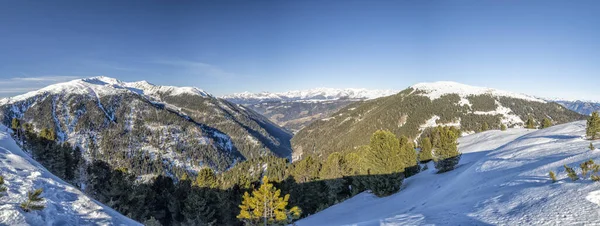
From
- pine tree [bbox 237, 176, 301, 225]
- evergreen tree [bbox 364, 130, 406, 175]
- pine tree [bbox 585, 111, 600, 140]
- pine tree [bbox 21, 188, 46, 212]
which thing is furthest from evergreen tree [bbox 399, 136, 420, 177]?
pine tree [bbox 21, 188, 46, 212]

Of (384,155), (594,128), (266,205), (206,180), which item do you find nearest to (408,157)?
(384,155)

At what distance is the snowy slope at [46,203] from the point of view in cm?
869

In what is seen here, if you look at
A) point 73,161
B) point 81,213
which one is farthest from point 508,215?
point 73,161

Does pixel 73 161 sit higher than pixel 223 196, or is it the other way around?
pixel 73 161

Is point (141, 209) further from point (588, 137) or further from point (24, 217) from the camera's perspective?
point (588, 137)

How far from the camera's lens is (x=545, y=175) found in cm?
1539

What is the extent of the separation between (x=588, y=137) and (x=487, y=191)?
18.6 m

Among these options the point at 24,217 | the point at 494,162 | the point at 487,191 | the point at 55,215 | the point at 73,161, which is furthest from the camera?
the point at 73,161

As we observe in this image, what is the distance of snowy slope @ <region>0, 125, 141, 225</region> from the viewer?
8.69 metres

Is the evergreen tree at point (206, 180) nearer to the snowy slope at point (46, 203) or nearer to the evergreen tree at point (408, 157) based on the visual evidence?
the evergreen tree at point (408, 157)

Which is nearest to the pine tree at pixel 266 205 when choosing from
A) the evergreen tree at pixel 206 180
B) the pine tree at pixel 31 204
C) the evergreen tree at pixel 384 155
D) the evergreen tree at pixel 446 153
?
the evergreen tree at pixel 384 155

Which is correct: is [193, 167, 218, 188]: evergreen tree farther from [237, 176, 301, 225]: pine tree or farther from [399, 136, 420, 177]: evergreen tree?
[399, 136, 420, 177]: evergreen tree

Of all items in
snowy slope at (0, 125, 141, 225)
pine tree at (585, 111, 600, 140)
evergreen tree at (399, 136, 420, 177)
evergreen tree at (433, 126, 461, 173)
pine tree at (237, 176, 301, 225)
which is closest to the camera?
snowy slope at (0, 125, 141, 225)

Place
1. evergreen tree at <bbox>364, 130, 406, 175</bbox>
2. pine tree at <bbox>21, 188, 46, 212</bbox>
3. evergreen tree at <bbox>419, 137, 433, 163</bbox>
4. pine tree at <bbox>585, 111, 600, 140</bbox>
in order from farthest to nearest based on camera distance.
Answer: evergreen tree at <bbox>419, 137, 433, 163</bbox> < evergreen tree at <bbox>364, 130, 406, 175</bbox> < pine tree at <bbox>585, 111, 600, 140</bbox> < pine tree at <bbox>21, 188, 46, 212</bbox>
